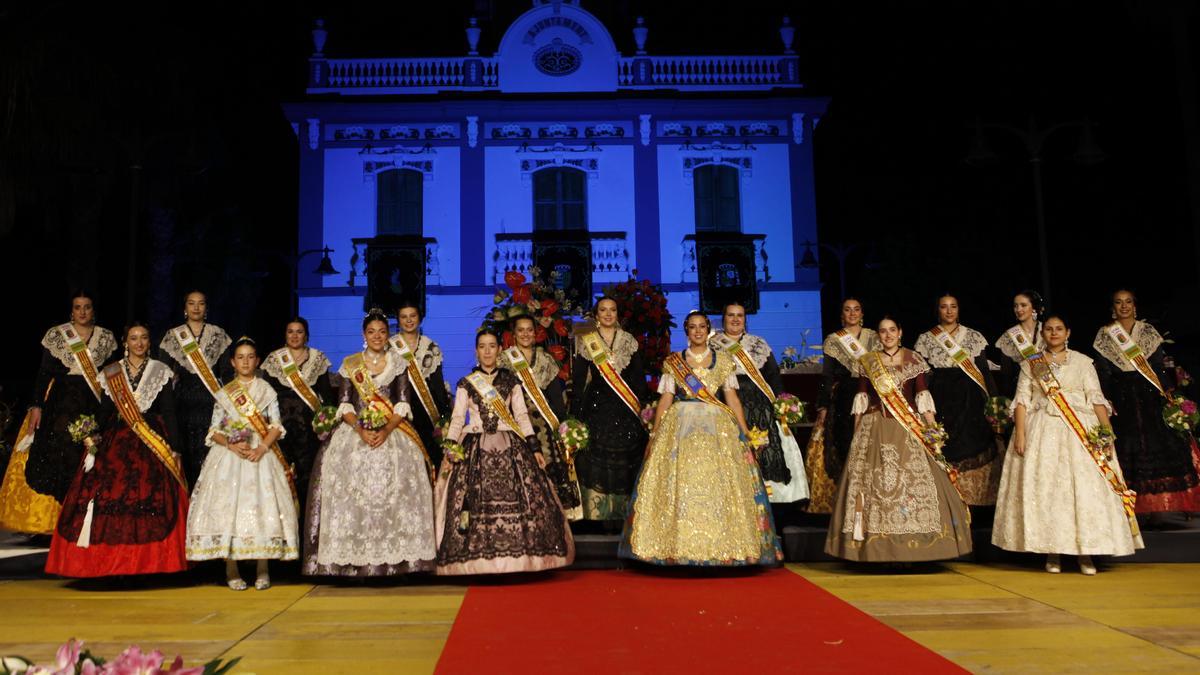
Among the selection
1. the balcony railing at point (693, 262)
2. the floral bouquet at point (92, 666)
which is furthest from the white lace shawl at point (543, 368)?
the balcony railing at point (693, 262)

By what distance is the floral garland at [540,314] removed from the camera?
727cm

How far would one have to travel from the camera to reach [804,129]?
64.8 ft

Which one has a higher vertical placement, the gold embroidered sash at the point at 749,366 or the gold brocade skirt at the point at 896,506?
the gold embroidered sash at the point at 749,366

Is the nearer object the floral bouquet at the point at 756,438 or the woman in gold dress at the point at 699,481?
the woman in gold dress at the point at 699,481

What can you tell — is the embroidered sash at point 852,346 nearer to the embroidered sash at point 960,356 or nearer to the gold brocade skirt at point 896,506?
the gold brocade skirt at point 896,506

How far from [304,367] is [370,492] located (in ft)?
4.45

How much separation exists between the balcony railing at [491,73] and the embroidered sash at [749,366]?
13537mm

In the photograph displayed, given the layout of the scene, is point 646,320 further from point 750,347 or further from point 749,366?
point 749,366

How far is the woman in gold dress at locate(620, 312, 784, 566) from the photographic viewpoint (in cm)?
578

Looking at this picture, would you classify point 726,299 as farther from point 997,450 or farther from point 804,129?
point 997,450

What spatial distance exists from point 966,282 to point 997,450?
12006 mm

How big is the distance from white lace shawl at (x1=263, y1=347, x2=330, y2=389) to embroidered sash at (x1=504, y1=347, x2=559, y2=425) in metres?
1.30

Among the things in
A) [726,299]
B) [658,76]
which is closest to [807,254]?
[726,299]

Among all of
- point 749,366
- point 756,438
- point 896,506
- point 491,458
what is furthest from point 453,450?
point 896,506
